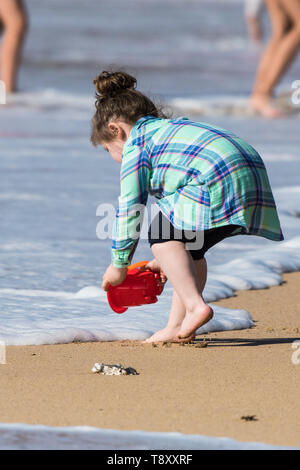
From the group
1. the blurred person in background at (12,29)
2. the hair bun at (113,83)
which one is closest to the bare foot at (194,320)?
the hair bun at (113,83)

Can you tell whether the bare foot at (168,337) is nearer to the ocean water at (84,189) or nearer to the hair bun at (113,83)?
the ocean water at (84,189)

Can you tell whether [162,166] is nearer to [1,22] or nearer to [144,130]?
[144,130]

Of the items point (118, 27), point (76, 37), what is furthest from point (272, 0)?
point (118, 27)

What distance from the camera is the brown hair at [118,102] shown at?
3.38m

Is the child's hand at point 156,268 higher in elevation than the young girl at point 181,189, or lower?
lower

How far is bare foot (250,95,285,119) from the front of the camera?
1027 cm

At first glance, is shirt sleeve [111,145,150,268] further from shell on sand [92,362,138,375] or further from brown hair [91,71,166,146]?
shell on sand [92,362,138,375]

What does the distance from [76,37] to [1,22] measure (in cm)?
1010

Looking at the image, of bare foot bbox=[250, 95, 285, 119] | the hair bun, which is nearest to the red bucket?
the hair bun

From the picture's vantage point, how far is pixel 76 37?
2033 cm

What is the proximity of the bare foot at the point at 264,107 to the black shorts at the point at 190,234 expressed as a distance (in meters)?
7.06

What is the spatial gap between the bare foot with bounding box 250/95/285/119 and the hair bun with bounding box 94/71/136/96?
276 inches
